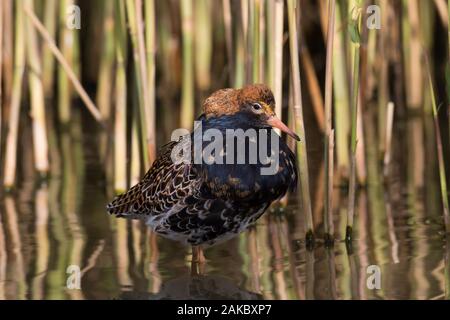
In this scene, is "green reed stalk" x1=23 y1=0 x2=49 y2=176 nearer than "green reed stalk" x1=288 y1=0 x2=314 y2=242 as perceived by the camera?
No

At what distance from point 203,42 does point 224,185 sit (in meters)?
4.98

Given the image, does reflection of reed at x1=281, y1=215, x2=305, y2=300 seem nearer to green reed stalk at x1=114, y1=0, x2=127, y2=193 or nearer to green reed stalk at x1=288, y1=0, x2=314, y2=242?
green reed stalk at x1=288, y1=0, x2=314, y2=242

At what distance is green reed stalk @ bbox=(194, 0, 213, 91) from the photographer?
10.4 m

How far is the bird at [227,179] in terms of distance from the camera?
5.77 m

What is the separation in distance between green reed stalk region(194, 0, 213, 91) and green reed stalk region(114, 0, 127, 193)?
291 cm

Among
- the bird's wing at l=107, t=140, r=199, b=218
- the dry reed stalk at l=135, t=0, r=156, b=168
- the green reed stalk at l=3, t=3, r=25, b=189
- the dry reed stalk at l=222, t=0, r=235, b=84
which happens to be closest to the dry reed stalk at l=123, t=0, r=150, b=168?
the dry reed stalk at l=135, t=0, r=156, b=168

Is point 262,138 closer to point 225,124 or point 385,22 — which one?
point 225,124

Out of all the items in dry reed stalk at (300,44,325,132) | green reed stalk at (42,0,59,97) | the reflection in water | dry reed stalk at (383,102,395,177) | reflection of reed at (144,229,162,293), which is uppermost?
green reed stalk at (42,0,59,97)

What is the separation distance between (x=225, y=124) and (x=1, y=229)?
7.04 ft

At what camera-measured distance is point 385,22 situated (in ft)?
30.0

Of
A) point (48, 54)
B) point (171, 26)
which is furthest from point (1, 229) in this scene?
point (171, 26)

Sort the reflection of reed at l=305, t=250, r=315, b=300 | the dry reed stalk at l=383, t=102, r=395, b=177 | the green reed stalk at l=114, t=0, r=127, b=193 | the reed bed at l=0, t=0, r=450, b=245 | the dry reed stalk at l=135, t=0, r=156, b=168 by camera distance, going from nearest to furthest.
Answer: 1. the reflection of reed at l=305, t=250, r=315, b=300
2. the reed bed at l=0, t=0, r=450, b=245
3. the dry reed stalk at l=135, t=0, r=156, b=168
4. the green reed stalk at l=114, t=0, r=127, b=193
5. the dry reed stalk at l=383, t=102, r=395, b=177

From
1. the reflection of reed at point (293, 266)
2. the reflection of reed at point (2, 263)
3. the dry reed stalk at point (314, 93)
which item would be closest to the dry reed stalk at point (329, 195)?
the reflection of reed at point (293, 266)

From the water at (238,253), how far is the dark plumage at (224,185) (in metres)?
0.31
